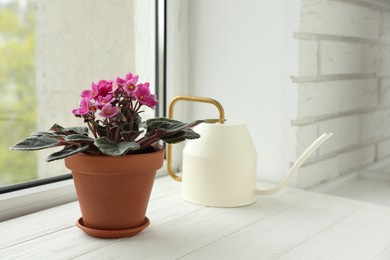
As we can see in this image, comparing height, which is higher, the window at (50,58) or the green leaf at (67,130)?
the window at (50,58)

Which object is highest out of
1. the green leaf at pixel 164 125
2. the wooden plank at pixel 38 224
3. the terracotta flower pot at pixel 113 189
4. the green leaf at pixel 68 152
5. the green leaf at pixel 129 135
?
the green leaf at pixel 164 125

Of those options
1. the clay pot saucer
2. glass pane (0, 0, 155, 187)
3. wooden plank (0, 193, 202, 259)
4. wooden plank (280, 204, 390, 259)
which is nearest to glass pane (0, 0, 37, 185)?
glass pane (0, 0, 155, 187)

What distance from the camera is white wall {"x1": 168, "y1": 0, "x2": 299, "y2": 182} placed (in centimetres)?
119

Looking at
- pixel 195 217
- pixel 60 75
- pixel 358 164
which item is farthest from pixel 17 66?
pixel 358 164

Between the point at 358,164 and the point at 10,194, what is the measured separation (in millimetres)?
1001

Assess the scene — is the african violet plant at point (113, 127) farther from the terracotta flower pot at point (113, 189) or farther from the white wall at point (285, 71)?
the white wall at point (285, 71)

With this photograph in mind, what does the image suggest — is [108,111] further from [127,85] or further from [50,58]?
[50,58]

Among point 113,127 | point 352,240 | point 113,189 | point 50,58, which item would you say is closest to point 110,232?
point 113,189

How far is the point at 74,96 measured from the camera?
4.74 ft

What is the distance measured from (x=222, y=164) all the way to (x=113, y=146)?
0.97ft

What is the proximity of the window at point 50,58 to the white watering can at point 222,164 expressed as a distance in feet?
1.48

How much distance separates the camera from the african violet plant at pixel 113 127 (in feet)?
2.58

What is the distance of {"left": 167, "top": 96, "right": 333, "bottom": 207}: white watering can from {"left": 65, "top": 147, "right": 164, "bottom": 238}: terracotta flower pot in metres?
0.18

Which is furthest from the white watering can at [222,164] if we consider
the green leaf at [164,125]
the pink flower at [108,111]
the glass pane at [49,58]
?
the glass pane at [49,58]
